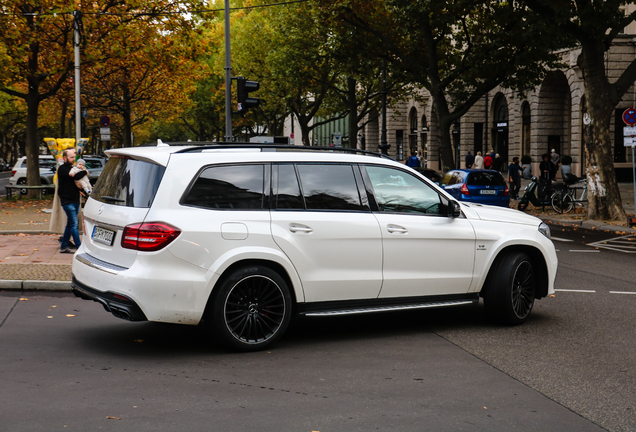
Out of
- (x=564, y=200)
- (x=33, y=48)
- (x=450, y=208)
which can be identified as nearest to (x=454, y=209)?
(x=450, y=208)

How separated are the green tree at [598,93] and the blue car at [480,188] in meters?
2.48

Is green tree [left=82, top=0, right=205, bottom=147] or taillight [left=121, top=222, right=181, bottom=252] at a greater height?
green tree [left=82, top=0, right=205, bottom=147]

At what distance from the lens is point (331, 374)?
209 inches

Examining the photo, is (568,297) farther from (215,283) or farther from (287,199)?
(215,283)

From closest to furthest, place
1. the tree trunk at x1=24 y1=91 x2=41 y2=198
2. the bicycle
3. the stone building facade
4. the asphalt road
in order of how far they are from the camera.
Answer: the asphalt road
the bicycle
the tree trunk at x1=24 y1=91 x2=41 y2=198
the stone building facade

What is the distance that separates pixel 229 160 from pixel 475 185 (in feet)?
50.7

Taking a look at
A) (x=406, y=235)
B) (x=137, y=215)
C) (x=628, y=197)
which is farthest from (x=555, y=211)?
(x=137, y=215)

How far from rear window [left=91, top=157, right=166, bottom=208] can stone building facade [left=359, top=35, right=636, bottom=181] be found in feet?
75.2

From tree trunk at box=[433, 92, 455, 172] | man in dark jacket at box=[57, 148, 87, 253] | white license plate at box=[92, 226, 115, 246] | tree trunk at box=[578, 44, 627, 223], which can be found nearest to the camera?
white license plate at box=[92, 226, 115, 246]

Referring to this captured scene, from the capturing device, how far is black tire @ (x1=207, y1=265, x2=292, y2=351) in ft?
18.8

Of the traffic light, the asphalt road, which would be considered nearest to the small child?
the asphalt road

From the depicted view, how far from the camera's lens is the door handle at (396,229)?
21.1 ft

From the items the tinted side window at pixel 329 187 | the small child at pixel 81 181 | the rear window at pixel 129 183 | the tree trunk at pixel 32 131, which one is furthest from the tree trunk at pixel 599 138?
the tree trunk at pixel 32 131

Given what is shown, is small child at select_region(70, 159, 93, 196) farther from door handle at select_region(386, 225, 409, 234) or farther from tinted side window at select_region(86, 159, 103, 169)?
tinted side window at select_region(86, 159, 103, 169)
